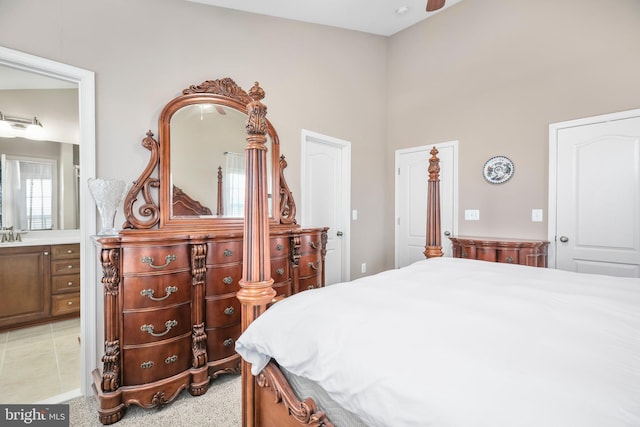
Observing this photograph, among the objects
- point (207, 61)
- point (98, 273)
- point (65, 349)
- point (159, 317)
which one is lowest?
point (65, 349)

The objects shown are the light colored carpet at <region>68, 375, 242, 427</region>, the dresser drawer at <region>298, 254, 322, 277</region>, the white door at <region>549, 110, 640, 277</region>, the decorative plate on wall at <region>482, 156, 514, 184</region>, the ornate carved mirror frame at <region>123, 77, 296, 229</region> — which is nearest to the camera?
the light colored carpet at <region>68, 375, 242, 427</region>

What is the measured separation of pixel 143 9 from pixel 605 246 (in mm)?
4390

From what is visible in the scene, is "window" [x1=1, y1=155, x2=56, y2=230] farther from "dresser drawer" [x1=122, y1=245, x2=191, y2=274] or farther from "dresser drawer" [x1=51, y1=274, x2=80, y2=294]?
"dresser drawer" [x1=122, y1=245, x2=191, y2=274]

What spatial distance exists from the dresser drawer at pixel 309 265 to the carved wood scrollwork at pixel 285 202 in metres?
0.46

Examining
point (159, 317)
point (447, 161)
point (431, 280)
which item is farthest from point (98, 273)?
point (447, 161)

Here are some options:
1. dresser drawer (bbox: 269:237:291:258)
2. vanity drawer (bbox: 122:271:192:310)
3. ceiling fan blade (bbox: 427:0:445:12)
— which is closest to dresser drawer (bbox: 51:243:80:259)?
vanity drawer (bbox: 122:271:192:310)

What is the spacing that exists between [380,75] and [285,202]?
2.51 meters

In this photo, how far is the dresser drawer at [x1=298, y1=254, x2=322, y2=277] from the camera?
278cm

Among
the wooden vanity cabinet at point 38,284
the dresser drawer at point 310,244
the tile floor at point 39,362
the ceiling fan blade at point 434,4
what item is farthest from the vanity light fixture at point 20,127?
the ceiling fan blade at point 434,4

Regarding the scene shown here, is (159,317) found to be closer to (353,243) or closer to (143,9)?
(143,9)

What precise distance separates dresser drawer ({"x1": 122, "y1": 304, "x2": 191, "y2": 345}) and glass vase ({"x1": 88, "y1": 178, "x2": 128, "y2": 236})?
0.56 m

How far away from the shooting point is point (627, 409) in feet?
1.75

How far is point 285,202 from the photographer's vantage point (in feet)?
10.2

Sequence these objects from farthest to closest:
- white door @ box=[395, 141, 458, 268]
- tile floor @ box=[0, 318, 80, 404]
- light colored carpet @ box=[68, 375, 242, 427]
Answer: white door @ box=[395, 141, 458, 268] < tile floor @ box=[0, 318, 80, 404] < light colored carpet @ box=[68, 375, 242, 427]
